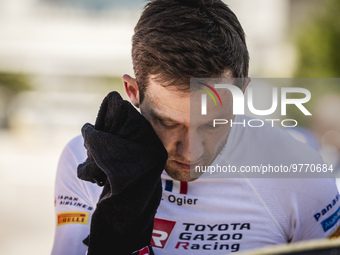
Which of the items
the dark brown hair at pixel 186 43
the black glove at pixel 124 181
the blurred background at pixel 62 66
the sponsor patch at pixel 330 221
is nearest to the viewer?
the black glove at pixel 124 181

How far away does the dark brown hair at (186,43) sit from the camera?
1901 millimetres

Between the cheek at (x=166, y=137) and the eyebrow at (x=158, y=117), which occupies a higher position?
the eyebrow at (x=158, y=117)

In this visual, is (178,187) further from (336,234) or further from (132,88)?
(336,234)

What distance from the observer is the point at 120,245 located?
1758 mm

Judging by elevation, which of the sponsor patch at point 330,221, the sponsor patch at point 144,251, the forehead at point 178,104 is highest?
the forehead at point 178,104

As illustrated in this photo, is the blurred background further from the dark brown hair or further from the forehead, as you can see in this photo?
the forehead

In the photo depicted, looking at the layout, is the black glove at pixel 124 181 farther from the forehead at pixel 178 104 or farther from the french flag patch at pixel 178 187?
the french flag patch at pixel 178 187

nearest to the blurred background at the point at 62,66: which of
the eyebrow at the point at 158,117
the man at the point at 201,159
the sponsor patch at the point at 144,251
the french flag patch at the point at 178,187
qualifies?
the man at the point at 201,159

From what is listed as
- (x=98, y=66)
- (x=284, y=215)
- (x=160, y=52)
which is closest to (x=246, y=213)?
(x=284, y=215)

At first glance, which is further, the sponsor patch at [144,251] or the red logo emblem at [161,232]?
the red logo emblem at [161,232]

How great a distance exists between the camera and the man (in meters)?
1.92

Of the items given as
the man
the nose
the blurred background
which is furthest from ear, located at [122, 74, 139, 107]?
the blurred background

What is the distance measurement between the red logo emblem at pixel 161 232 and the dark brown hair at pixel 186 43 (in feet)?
1.72

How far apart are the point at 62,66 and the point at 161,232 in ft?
68.7
